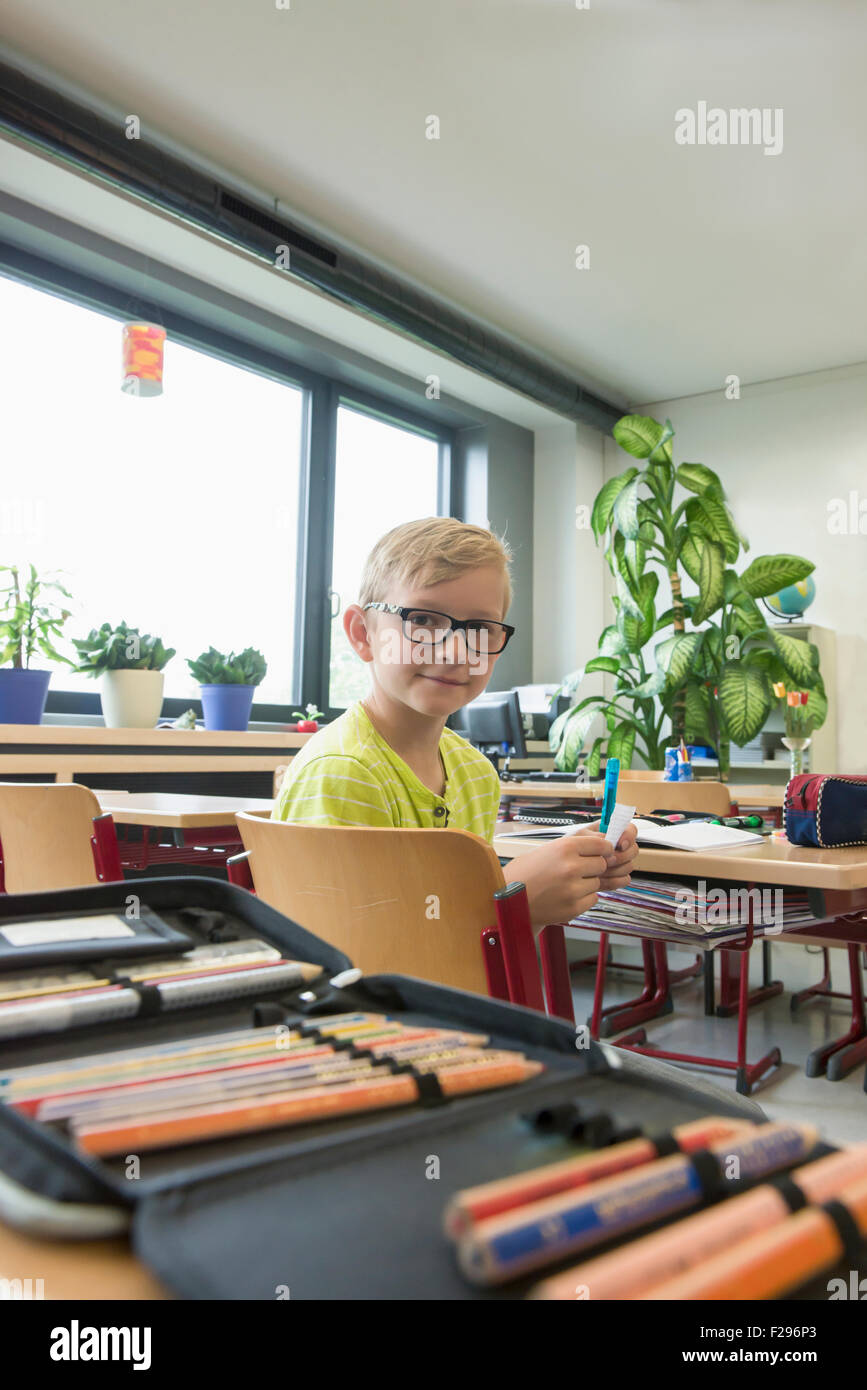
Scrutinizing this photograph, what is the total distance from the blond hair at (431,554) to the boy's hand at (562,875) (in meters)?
0.39

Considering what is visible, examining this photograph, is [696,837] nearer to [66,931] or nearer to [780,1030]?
[66,931]

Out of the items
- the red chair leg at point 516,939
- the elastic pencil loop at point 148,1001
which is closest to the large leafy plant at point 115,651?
the red chair leg at point 516,939

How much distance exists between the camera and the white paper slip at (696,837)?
1.45 metres

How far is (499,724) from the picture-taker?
4.28 metres

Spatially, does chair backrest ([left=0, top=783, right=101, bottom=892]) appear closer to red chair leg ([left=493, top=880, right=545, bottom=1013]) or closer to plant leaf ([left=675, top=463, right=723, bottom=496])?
red chair leg ([left=493, top=880, right=545, bottom=1013])

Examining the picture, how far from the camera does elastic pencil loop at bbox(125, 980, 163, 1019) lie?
495 millimetres

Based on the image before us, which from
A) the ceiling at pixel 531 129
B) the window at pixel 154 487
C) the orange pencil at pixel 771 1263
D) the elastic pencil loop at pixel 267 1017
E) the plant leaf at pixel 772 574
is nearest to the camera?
the orange pencil at pixel 771 1263

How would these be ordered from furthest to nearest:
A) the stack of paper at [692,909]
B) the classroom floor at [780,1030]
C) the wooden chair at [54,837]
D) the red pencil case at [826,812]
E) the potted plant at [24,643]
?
the potted plant at [24,643], the classroom floor at [780,1030], the wooden chair at [54,837], the stack of paper at [692,909], the red pencil case at [826,812]

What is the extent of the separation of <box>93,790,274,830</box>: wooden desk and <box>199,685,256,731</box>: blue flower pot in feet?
5.57

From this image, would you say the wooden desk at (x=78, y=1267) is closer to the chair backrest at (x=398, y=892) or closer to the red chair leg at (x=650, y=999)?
the chair backrest at (x=398, y=892)

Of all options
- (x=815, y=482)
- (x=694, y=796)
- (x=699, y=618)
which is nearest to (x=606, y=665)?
(x=699, y=618)

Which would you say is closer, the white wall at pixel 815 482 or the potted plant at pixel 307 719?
the potted plant at pixel 307 719

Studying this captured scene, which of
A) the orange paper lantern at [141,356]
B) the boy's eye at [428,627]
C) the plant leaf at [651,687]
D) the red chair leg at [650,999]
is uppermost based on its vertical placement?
the orange paper lantern at [141,356]
